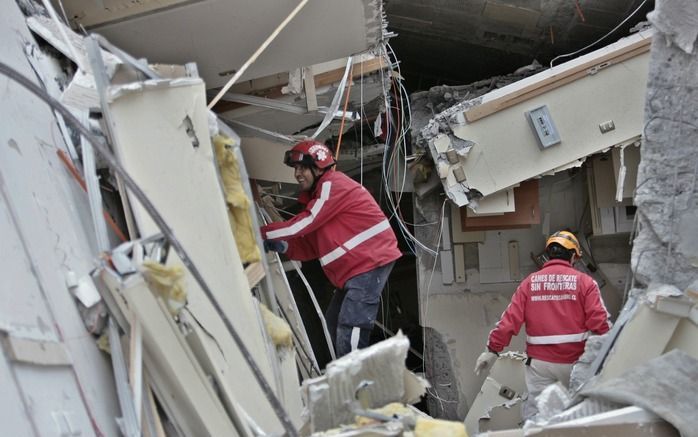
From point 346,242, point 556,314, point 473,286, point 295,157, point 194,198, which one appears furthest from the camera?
point 473,286

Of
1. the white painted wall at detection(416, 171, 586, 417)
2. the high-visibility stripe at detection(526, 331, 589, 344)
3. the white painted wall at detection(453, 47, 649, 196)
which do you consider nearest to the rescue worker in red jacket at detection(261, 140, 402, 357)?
the high-visibility stripe at detection(526, 331, 589, 344)

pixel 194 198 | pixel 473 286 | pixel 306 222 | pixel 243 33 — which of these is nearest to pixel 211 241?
pixel 194 198

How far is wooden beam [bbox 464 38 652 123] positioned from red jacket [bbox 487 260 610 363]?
73.5 inches

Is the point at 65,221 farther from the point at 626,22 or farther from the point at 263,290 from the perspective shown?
the point at 626,22

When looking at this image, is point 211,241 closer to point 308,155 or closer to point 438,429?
point 438,429

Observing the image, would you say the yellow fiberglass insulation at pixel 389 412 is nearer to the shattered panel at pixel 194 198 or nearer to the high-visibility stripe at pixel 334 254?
the shattered panel at pixel 194 198

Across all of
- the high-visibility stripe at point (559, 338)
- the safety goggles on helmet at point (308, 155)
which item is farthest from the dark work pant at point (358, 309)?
the high-visibility stripe at point (559, 338)

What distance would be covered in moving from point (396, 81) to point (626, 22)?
7.98 ft

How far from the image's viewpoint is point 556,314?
5.45m

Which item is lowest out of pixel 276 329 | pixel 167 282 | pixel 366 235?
pixel 276 329

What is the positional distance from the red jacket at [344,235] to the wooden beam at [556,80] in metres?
2.13

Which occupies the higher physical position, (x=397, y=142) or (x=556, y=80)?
(x=556, y=80)

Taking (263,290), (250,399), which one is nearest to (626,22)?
(263,290)

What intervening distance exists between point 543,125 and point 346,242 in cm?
271
